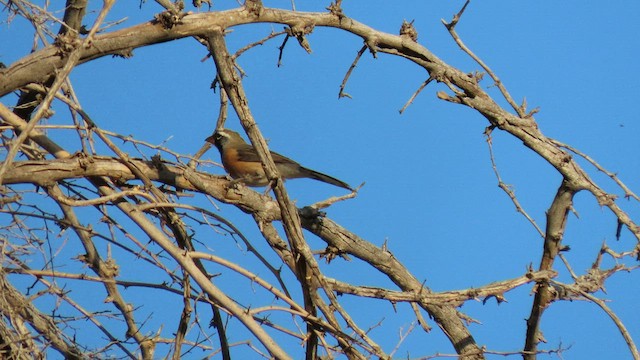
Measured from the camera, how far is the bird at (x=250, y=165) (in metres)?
6.78

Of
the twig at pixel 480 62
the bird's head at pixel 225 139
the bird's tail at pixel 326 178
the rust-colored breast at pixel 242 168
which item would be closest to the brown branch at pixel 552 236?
the twig at pixel 480 62

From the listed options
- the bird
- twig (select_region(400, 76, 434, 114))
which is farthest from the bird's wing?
twig (select_region(400, 76, 434, 114))

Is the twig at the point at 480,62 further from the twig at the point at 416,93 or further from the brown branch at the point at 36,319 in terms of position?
the brown branch at the point at 36,319

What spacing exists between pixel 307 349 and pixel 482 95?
1.76 m

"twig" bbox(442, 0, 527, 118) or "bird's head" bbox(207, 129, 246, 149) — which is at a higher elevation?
"bird's head" bbox(207, 129, 246, 149)

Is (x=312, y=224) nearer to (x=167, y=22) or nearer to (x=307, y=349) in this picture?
(x=307, y=349)

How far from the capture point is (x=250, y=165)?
702 cm

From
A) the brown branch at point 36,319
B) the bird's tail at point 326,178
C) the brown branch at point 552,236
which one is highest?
the bird's tail at point 326,178

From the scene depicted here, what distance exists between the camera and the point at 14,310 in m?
4.71

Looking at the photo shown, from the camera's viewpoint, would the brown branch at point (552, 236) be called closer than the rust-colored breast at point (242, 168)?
Yes

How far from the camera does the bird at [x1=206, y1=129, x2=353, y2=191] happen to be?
267 inches

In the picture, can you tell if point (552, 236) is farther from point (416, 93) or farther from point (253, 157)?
point (253, 157)

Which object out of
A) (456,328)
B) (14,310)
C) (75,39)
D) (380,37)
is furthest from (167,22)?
(456,328)

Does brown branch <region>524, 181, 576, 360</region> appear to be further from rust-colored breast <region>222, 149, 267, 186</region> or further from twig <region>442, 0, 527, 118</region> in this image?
rust-colored breast <region>222, 149, 267, 186</region>
